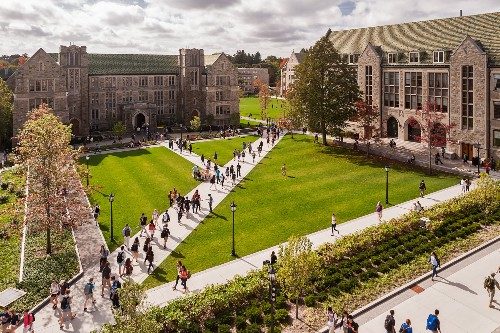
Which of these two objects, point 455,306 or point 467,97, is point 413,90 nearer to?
point 467,97

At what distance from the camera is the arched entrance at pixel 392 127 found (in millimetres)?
68125

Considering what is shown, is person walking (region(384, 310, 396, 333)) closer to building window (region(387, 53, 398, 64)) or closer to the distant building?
building window (region(387, 53, 398, 64))

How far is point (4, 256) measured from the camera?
30562 mm

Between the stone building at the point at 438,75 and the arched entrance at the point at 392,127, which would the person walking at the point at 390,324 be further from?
the arched entrance at the point at 392,127

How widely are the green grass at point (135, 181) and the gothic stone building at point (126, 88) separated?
57.8 feet

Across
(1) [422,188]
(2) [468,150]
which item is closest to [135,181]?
(1) [422,188]

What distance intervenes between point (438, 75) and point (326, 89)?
46.1ft

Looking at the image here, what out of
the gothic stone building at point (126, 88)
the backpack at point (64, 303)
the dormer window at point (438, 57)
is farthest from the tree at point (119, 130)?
the backpack at point (64, 303)

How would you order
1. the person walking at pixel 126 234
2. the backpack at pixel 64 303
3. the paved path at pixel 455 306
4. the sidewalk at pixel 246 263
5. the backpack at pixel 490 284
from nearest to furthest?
the paved path at pixel 455 306
the backpack at pixel 64 303
the backpack at pixel 490 284
the sidewalk at pixel 246 263
the person walking at pixel 126 234

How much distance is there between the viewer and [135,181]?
48.5 meters

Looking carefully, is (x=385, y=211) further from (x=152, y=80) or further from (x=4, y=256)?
(x=152, y=80)

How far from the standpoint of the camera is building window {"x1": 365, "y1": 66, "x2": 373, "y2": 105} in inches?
2776

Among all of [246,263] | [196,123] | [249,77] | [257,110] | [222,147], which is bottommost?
[246,263]

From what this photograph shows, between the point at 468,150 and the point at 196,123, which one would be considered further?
the point at 196,123
